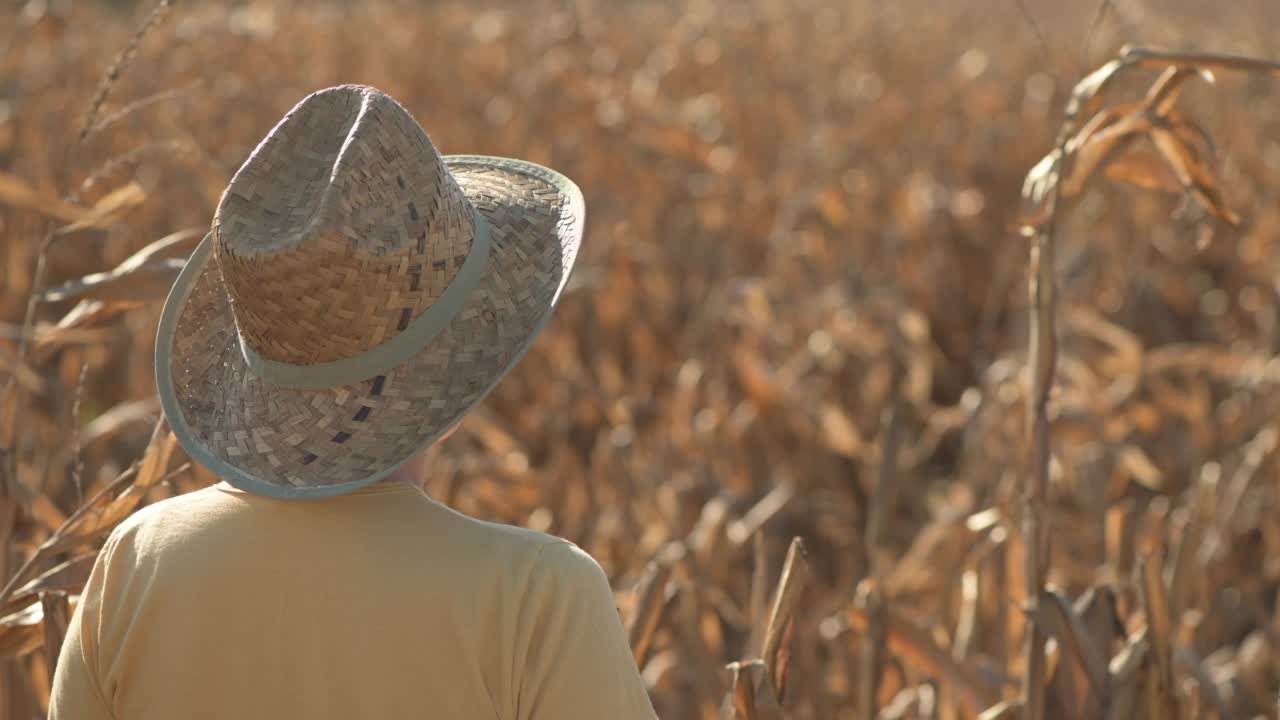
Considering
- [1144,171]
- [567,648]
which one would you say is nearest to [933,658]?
[1144,171]

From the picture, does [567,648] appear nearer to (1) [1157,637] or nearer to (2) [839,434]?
(1) [1157,637]

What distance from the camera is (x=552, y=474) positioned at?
9.67ft

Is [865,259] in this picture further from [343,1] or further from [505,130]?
[343,1]

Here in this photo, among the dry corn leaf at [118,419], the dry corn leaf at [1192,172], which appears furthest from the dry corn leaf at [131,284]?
the dry corn leaf at [1192,172]

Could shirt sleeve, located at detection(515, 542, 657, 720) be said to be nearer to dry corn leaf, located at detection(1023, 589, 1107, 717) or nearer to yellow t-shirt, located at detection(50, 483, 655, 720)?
yellow t-shirt, located at detection(50, 483, 655, 720)

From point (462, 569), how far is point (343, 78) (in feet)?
17.6

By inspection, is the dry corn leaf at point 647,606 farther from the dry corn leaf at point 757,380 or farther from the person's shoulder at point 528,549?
the dry corn leaf at point 757,380

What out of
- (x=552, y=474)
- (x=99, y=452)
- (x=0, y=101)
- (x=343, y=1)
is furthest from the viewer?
(x=343, y=1)

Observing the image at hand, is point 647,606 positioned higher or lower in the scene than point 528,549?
lower

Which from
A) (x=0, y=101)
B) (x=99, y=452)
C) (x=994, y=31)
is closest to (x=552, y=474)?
(x=99, y=452)

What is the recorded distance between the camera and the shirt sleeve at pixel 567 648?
3.36 feet

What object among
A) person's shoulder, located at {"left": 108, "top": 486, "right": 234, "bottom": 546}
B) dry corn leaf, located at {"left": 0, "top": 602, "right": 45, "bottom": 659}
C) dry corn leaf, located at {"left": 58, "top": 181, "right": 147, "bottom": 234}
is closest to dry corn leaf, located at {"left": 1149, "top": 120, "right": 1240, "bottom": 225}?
person's shoulder, located at {"left": 108, "top": 486, "right": 234, "bottom": 546}

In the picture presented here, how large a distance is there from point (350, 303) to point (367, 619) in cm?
24

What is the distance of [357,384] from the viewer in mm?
1122
